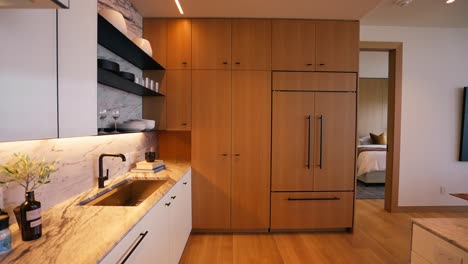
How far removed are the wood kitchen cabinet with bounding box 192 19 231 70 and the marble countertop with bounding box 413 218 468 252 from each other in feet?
7.88

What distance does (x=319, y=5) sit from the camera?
2596 mm

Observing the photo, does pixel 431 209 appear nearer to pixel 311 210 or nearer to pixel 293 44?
pixel 311 210

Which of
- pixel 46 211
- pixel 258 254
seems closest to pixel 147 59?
pixel 46 211

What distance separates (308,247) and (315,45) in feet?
8.18

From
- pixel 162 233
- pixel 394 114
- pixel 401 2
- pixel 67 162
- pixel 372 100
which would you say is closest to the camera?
pixel 67 162

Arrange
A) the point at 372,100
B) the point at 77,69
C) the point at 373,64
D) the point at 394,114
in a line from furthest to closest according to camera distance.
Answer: the point at 372,100 → the point at 373,64 → the point at 394,114 → the point at 77,69

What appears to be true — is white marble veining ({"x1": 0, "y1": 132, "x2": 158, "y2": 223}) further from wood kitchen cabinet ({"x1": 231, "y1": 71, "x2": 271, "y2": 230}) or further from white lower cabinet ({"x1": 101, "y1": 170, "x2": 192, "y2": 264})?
wood kitchen cabinet ({"x1": 231, "y1": 71, "x2": 271, "y2": 230})

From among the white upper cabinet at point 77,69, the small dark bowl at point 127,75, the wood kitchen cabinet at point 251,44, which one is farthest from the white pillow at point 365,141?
the white upper cabinet at point 77,69

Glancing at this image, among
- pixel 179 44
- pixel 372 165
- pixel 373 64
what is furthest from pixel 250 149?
pixel 373 64

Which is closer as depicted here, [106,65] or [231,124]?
[106,65]

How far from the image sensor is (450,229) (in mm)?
1322

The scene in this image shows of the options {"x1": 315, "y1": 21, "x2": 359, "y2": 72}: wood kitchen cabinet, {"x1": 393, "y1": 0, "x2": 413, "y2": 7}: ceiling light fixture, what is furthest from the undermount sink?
{"x1": 393, "y1": 0, "x2": 413, "y2": 7}: ceiling light fixture

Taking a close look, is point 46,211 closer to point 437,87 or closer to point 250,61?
point 250,61

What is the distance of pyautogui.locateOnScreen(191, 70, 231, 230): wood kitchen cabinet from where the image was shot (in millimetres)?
2916
